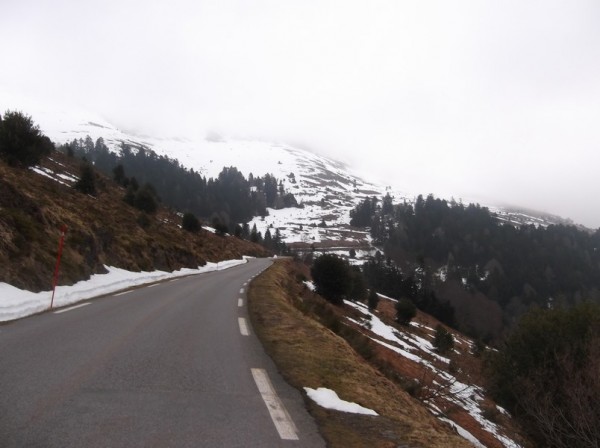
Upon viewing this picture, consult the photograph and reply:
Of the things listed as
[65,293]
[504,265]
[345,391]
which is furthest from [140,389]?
[504,265]

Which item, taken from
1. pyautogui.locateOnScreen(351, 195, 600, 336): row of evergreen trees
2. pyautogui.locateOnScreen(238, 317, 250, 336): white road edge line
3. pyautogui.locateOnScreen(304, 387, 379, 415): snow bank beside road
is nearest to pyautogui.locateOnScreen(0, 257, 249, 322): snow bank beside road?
pyautogui.locateOnScreen(238, 317, 250, 336): white road edge line

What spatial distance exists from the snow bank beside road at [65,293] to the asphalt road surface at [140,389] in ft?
2.45

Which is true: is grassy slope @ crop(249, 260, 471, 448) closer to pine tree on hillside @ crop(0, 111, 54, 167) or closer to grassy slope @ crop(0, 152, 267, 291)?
grassy slope @ crop(0, 152, 267, 291)

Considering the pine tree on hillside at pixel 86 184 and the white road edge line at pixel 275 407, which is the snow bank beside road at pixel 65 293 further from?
the pine tree on hillside at pixel 86 184

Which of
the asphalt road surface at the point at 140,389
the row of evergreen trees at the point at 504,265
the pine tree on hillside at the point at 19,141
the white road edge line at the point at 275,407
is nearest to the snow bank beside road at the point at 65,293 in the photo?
the asphalt road surface at the point at 140,389

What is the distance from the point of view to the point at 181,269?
33.9 m

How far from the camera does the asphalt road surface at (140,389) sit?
4.22 metres

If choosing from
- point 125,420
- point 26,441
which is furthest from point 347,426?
point 26,441

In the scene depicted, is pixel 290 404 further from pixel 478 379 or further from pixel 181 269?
pixel 181 269

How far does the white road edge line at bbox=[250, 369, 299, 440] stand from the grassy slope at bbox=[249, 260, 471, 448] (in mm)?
325

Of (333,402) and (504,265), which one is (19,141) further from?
(504,265)

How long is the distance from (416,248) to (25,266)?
187 meters

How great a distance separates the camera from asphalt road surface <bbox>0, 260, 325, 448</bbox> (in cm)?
422

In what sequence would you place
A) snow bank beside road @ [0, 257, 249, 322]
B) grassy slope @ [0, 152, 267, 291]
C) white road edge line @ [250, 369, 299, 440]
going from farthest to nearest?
grassy slope @ [0, 152, 267, 291], snow bank beside road @ [0, 257, 249, 322], white road edge line @ [250, 369, 299, 440]
